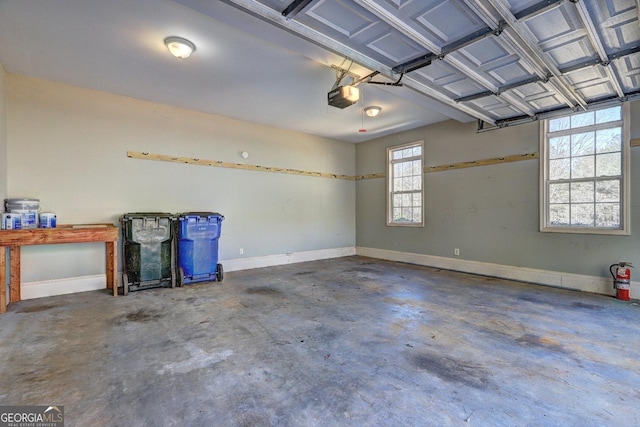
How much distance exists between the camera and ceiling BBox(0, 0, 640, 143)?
2256mm

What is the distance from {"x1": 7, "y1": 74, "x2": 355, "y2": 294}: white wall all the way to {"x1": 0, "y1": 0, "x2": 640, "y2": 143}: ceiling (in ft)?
1.37

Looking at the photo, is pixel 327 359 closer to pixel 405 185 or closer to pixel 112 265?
pixel 112 265

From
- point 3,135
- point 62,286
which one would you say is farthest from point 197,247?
point 3,135

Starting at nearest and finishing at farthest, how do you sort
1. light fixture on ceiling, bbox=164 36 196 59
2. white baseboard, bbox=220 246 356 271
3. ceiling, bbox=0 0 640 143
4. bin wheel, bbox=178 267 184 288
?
ceiling, bbox=0 0 640 143 → light fixture on ceiling, bbox=164 36 196 59 → bin wheel, bbox=178 267 184 288 → white baseboard, bbox=220 246 356 271

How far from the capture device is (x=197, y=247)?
482 cm

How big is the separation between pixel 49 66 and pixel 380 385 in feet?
17.3

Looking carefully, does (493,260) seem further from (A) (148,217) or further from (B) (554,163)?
(A) (148,217)

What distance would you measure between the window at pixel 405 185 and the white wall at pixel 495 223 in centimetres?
18

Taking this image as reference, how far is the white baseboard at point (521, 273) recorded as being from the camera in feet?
13.8

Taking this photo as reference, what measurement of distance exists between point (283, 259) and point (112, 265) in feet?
10.7

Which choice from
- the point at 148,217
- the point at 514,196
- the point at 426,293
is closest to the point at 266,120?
the point at 148,217

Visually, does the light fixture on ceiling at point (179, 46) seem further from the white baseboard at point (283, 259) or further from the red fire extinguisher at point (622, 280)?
the red fire extinguisher at point (622, 280)

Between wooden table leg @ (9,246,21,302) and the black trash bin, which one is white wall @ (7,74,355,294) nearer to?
wooden table leg @ (9,246,21,302)

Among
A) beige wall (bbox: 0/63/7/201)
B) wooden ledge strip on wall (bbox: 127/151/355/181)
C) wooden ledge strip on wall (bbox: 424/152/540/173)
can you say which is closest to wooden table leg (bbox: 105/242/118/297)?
beige wall (bbox: 0/63/7/201)
